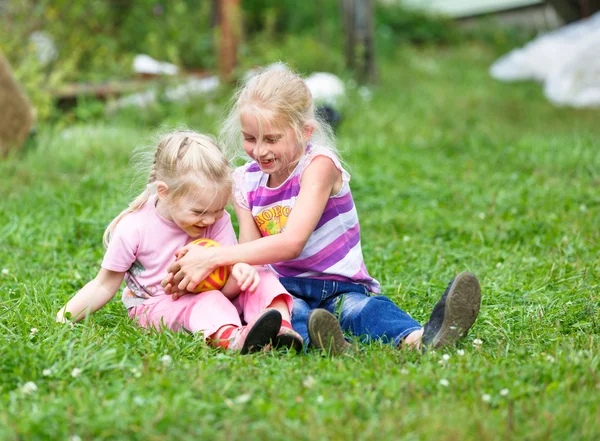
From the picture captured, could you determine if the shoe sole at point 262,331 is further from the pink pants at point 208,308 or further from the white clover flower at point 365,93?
the white clover flower at point 365,93

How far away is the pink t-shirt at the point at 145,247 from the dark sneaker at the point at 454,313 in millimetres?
923

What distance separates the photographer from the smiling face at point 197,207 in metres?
3.03

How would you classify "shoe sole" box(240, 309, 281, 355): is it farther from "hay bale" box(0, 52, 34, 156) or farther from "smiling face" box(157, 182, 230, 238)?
"hay bale" box(0, 52, 34, 156)

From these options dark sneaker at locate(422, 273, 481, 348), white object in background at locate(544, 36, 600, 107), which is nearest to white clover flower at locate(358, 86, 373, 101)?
white object in background at locate(544, 36, 600, 107)

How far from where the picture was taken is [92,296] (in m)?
3.11

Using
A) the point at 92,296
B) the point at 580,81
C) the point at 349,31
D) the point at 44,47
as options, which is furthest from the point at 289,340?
the point at 580,81

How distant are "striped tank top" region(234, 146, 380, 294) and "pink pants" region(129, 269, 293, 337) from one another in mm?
214

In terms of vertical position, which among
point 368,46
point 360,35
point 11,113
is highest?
point 360,35

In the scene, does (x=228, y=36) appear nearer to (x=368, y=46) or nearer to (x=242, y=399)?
(x=368, y=46)

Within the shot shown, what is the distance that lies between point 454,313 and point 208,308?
2.98 ft

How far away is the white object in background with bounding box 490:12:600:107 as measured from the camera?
9.20 meters

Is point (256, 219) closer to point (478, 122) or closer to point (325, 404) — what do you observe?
point (325, 404)

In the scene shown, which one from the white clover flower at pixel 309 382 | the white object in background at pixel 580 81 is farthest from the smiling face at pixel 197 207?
the white object in background at pixel 580 81

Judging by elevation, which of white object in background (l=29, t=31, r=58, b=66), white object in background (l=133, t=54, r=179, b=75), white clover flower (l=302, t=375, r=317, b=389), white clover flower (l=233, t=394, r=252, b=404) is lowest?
white clover flower (l=302, t=375, r=317, b=389)
